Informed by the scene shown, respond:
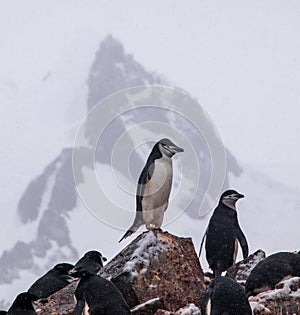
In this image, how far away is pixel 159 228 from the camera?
11.0 metres

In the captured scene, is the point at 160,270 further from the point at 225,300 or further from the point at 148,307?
the point at 225,300

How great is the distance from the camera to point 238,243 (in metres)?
13.0

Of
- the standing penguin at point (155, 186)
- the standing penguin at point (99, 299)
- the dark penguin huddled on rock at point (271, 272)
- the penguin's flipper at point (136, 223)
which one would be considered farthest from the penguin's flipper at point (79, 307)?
the penguin's flipper at point (136, 223)

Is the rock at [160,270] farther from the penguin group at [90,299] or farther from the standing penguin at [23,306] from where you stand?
the standing penguin at [23,306]

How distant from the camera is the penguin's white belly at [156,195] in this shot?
11.1 metres

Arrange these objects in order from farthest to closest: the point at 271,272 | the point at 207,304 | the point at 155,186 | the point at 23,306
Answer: the point at 155,186 → the point at 271,272 → the point at 23,306 → the point at 207,304

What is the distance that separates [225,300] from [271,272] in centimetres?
177

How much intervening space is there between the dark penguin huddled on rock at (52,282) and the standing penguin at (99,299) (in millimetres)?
2315

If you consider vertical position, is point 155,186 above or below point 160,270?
above

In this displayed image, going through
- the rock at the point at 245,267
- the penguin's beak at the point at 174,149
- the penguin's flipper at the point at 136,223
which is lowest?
the rock at the point at 245,267

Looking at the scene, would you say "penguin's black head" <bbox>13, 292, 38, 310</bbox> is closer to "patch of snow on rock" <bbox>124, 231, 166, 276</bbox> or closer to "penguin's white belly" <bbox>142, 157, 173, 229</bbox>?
"patch of snow on rock" <bbox>124, 231, 166, 276</bbox>

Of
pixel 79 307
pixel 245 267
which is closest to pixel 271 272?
pixel 245 267

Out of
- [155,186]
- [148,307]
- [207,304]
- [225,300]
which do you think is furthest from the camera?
[155,186]

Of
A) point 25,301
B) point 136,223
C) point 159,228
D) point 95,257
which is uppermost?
point 136,223
